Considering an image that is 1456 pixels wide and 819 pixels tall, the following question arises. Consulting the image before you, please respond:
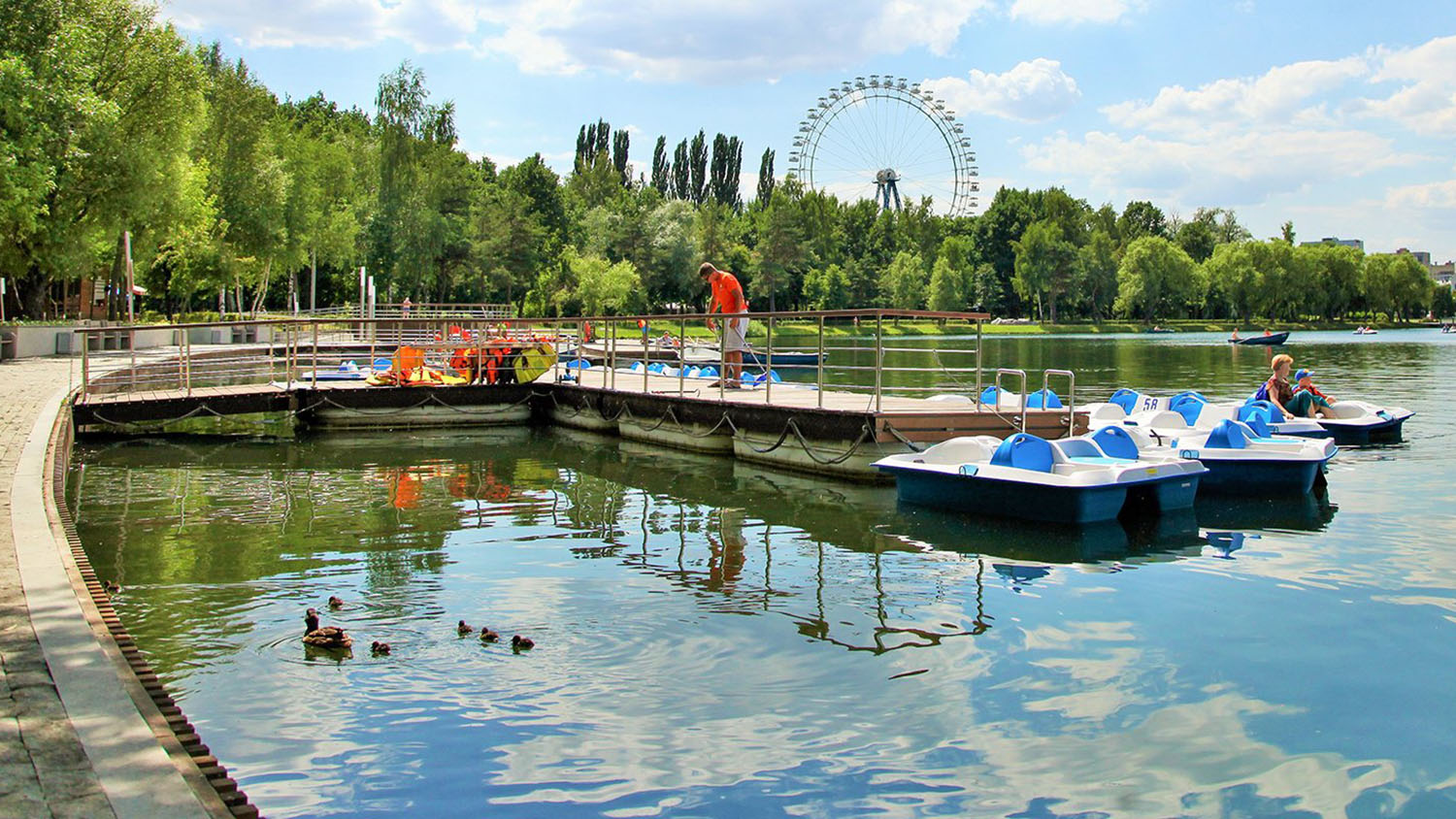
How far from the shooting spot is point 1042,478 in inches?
513

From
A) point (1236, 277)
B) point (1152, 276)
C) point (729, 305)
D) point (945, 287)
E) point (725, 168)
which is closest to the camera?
point (729, 305)

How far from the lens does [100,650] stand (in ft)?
19.7

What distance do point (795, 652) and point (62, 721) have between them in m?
4.67

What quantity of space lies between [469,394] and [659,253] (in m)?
72.2

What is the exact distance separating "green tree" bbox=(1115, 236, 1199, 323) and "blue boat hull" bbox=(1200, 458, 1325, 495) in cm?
11143

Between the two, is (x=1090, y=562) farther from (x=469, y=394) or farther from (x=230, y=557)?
(x=469, y=394)

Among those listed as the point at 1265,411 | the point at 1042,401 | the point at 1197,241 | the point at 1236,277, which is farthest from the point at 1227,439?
the point at 1197,241

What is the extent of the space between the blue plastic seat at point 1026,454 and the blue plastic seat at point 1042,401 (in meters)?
4.08

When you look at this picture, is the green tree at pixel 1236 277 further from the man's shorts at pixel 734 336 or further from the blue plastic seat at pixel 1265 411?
the man's shorts at pixel 734 336

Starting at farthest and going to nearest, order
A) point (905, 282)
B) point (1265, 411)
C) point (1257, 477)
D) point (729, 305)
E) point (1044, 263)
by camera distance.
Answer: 1. point (1044, 263)
2. point (905, 282)
3. point (729, 305)
4. point (1265, 411)
5. point (1257, 477)

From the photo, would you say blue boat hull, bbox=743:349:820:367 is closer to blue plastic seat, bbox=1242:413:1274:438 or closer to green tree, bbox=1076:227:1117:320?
blue plastic seat, bbox=1242:413:1274:438

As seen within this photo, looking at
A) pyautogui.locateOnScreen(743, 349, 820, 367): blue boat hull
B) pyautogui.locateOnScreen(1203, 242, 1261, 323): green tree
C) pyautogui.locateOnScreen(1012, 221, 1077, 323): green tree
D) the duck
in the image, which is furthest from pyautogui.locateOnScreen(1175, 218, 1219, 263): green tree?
the duck

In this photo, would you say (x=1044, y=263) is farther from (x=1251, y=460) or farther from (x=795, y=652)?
(x=795, y=652)

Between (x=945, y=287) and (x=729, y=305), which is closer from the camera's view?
(x=729, y=305)
